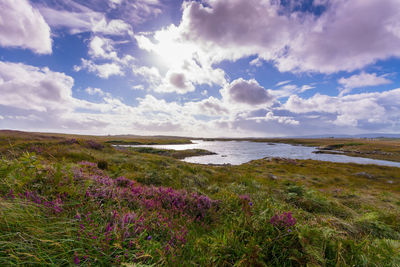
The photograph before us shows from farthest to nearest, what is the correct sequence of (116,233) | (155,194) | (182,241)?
(155,194)
(182,241)
(116,233)

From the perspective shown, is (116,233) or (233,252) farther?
(233,252)

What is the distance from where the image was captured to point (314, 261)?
2252 mm

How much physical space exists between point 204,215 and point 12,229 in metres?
3.44

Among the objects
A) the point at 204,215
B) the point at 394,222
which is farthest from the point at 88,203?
the point at 394,222

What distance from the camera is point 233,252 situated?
2.55 m

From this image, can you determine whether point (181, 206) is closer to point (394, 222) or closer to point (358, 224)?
point (358, 224)

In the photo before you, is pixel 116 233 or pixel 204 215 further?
pixel 204 215

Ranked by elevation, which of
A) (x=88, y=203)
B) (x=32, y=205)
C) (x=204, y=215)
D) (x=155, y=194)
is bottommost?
(x=204, y=215)

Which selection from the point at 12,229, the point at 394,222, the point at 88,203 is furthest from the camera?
the point at 394,222

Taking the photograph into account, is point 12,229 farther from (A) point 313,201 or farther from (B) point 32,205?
(A) point 313,201

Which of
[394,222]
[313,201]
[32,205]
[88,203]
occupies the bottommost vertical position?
[394,222]

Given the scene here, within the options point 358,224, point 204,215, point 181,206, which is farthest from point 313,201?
point 181,206

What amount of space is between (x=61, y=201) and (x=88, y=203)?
565 mm

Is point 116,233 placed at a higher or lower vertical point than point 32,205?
lower
